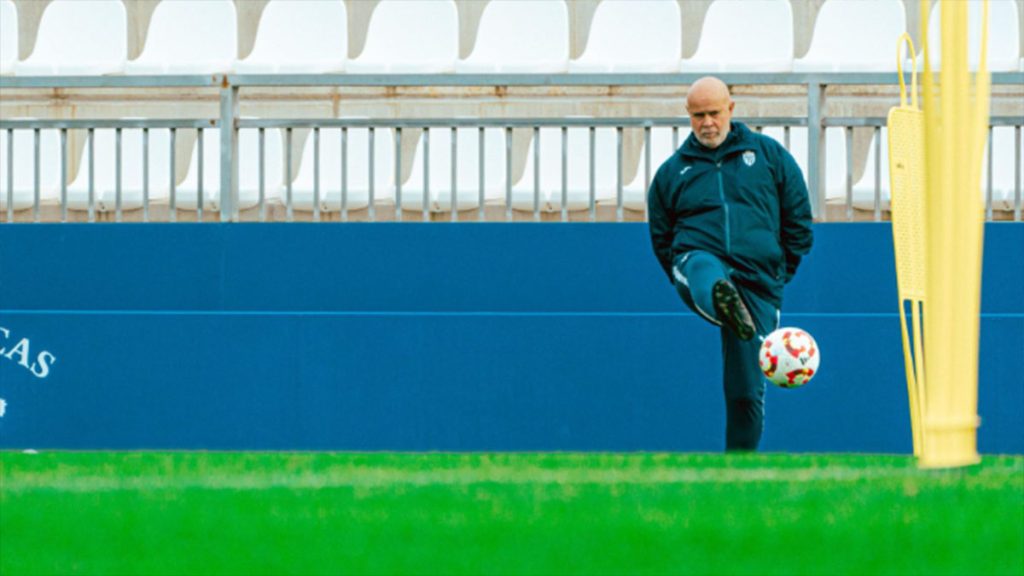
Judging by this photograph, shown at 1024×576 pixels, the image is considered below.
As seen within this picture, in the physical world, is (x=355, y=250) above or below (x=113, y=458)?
above

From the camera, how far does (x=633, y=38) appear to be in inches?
491

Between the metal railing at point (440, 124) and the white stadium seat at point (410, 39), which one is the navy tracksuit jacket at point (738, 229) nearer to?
the metal railing at point (440, 124)

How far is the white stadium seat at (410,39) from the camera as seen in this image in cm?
1226

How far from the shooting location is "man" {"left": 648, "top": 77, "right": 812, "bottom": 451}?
764 cm

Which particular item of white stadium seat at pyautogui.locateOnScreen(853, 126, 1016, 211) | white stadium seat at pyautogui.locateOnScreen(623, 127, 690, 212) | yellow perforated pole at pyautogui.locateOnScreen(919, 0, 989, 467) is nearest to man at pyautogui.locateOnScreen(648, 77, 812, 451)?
white stadium seat at pyautogui.locateOnScreen(623, 127, 690, 212)

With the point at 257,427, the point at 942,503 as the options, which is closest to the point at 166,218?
the point at 257,427

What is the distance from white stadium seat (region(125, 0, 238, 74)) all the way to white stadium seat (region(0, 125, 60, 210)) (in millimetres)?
892

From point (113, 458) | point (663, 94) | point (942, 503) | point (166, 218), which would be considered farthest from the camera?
point (663, 94)

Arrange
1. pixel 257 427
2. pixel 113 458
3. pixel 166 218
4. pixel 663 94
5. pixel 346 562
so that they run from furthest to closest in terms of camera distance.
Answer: pixel 663 94
pixel 166 218
pixel 257 427
pixel 113 458
pixel 346 562

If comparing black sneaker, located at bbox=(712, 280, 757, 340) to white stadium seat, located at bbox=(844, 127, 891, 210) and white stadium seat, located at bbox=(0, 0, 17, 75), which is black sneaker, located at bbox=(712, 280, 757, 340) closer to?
white stadium seat, located at bbox=(844, 127, 891, 210)

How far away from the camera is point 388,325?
9.05 metres

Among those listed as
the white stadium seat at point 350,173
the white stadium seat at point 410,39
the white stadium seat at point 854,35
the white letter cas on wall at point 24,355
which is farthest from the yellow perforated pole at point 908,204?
the white stadium seat at point 410,39

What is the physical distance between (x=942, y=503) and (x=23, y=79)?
6576mm

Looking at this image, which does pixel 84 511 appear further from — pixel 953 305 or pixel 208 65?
pixel 208 65
